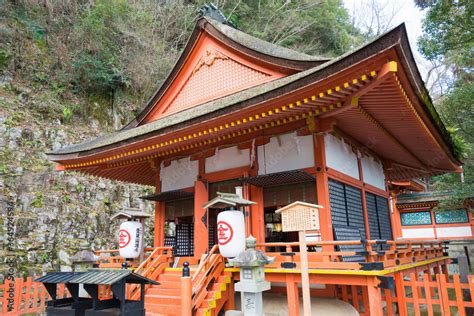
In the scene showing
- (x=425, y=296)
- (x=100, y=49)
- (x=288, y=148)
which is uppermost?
(x=100, y=49)

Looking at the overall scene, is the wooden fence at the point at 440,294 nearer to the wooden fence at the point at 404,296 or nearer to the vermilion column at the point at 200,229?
the wooden fence at the point at 404,296

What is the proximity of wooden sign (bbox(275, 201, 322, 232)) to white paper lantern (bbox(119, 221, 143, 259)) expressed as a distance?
485cm

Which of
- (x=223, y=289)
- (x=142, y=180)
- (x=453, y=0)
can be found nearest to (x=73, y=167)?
(x=142, y=180)

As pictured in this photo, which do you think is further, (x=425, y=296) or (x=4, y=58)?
(x=4, y=58)

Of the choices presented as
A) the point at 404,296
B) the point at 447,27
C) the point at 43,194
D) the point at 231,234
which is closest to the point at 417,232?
the point at 447,27

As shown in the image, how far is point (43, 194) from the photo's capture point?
12914 mm

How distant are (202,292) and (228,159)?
3.31 meters

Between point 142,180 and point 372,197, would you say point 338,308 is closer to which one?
point 372,197

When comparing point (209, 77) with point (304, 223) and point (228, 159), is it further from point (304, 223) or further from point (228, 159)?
point (304, 223)

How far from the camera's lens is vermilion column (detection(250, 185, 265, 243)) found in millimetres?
7520

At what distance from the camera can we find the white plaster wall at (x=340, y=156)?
733 centimetres

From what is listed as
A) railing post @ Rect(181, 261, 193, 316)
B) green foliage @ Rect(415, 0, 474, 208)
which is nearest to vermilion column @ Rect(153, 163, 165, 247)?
railing post @ Rect(181, 261, 193, 316)

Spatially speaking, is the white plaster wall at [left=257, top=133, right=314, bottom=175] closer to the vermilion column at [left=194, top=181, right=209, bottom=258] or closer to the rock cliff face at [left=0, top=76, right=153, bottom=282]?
the vermilion column at [left=194, top=181, right=209, bottom=258]

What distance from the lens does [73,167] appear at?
999cm
